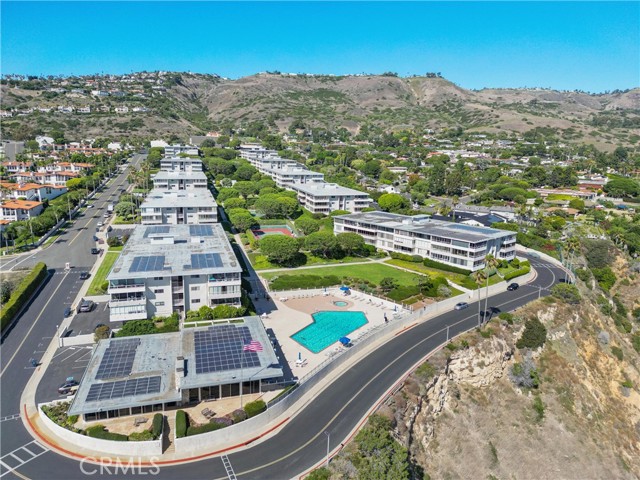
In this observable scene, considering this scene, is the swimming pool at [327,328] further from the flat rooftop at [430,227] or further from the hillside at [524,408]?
the flat rooftop at [430,227]

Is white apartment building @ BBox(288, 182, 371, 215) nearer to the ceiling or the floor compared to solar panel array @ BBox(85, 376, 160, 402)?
nearer to the ceiling

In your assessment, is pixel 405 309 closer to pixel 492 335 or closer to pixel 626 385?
pixel 492 335

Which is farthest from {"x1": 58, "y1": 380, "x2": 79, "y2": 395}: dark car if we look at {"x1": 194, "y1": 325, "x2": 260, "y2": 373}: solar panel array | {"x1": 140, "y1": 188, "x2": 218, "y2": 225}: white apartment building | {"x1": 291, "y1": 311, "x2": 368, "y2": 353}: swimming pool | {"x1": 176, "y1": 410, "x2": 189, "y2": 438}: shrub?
{"x1": 140, "y1": 188, "x2": 218, "y2": 225}: white apartment building

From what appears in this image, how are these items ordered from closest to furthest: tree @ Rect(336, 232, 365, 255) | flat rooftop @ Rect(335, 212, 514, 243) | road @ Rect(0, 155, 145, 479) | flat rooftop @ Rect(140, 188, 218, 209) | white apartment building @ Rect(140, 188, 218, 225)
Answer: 1. road @ Rect(0, 155, 145, 479)
2. flat rooftop @ Rect(335, 212, 514, 243)
3. tree @ Rect(336, 232, 365, 255)
4. white apartment building @ Rect(140, 188, 218, 225)
5. flat rooftop @ Rect(140, 188, 218, 209)

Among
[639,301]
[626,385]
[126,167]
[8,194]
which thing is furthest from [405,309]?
[126,167]

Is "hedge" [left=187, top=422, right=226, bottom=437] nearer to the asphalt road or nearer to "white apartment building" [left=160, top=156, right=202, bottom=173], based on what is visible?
the asphalt road

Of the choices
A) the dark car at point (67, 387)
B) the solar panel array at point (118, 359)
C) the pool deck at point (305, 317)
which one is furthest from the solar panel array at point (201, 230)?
the dark car at point (67, 387)

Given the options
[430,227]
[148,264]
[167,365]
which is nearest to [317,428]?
[167,365]
